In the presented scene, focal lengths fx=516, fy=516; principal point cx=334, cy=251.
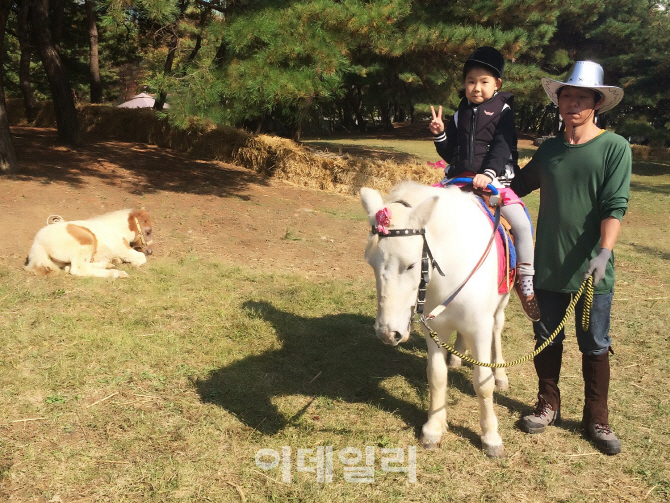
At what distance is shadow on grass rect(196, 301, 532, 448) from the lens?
3914mm

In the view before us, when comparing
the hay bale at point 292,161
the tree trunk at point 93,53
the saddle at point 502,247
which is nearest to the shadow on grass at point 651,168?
the hay bale at point 292,161

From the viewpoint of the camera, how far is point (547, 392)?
383cm

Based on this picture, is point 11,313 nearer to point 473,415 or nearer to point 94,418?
point 94,418

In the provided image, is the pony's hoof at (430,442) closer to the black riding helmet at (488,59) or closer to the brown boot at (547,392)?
the brown boot at (547,392)

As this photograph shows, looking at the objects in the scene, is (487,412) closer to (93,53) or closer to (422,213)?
(422,213)

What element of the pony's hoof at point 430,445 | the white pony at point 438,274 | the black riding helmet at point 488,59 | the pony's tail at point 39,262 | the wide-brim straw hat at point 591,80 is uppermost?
the black riding helmet at point 488,59

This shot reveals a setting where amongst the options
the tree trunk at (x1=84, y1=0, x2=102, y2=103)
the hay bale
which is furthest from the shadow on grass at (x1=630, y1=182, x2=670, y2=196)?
the tree trunk at (x1=84, y1=0, x2=102, y2=103)

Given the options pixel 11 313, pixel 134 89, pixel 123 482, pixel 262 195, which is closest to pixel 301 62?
pixel 262 195

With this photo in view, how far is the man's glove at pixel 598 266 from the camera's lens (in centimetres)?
307

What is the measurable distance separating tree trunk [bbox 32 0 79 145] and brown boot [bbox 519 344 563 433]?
12.9m

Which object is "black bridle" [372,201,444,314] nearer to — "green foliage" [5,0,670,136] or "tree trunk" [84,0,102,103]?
"green foliage" [5,0,670,136]

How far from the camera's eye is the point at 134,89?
3969 cm

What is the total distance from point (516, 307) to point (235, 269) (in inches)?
144

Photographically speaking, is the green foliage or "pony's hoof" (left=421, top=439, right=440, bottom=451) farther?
the green foliage
